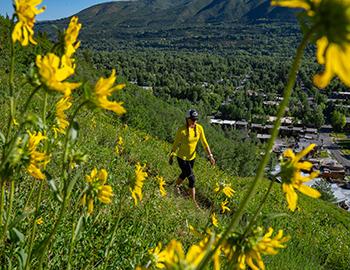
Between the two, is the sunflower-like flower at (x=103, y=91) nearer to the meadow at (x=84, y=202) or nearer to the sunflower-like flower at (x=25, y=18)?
the meadow at (x=84, y=202)

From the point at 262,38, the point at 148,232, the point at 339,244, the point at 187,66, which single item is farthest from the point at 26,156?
the point at 262,38

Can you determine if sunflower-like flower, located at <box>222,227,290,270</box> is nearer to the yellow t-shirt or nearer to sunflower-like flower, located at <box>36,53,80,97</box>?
sunflower-like flower, located at <box>36,53,80,97</box>

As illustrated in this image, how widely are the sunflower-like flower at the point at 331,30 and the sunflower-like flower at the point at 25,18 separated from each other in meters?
0.86

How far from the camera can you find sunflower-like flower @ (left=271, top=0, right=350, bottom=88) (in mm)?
737

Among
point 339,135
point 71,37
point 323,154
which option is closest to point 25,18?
point 71,37

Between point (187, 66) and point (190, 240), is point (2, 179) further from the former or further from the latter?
point (187, 66)

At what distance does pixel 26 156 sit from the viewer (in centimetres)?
137

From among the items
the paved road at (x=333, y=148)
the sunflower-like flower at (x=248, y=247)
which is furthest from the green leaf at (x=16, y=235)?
the paved road at (x=333, y=148)

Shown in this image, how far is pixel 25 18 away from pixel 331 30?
96 cm

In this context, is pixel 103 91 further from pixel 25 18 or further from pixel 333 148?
pixel 333 148

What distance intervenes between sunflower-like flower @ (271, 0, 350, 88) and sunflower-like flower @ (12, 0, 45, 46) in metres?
0.86

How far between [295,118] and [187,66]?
41.1 m

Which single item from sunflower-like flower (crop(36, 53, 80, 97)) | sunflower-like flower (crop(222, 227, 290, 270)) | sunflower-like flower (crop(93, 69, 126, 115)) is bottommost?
sunflower-like flower (crop(222, 227, 290, 270))

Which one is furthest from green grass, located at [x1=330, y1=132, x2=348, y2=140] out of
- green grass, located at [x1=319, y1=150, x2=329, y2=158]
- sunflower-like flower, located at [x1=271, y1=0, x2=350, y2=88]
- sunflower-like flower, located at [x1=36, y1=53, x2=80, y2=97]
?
sunflower-like flower, located at [x1=271, y1=0, x2=350, y2=88]
